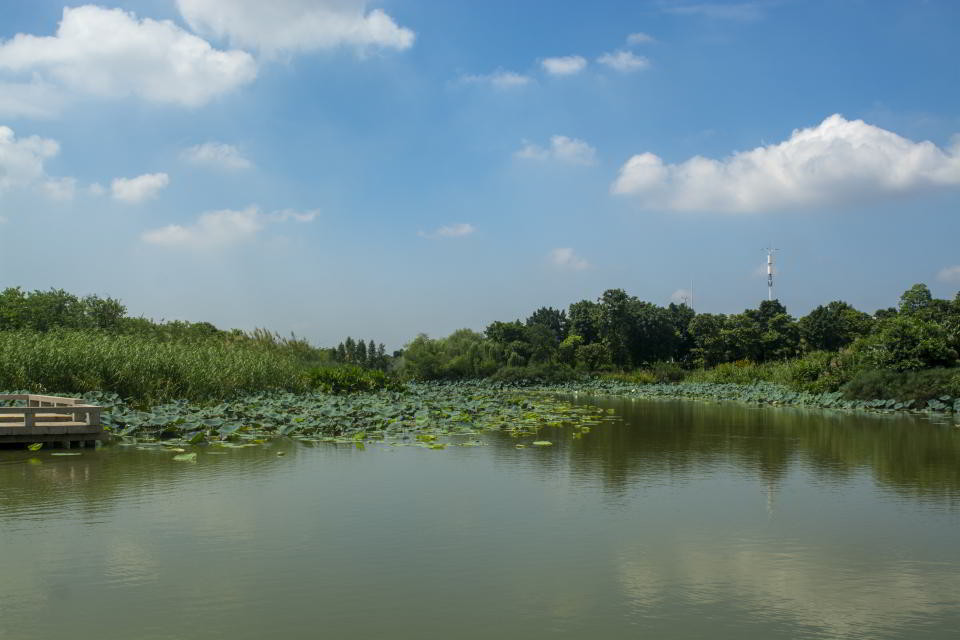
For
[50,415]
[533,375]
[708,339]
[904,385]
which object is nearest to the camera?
[50,415]

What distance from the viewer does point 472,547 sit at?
559 centimetres

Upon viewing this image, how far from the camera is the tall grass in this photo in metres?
13.0

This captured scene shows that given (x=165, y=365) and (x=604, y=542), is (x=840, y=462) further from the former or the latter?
(x=165, y=365)

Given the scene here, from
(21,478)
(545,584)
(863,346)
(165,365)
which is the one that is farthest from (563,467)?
(863,346)

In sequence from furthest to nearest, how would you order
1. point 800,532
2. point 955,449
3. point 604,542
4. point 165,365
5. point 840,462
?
point 165,365
point 955,449
point 840,462
point 800,532
point 604,542

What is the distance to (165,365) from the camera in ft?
48.0

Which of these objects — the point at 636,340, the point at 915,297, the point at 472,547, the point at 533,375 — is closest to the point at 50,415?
the point at 472,547

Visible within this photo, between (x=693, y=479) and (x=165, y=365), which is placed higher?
(x=165, y=365)

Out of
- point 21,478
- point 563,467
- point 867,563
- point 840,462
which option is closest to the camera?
point 867,563

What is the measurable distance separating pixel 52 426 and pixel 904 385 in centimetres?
1844

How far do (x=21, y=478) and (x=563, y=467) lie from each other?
20.1 feet

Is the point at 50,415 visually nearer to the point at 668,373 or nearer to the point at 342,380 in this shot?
the point at 342,380

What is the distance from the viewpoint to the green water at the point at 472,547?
4.19m

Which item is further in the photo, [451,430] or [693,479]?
[451,430]
